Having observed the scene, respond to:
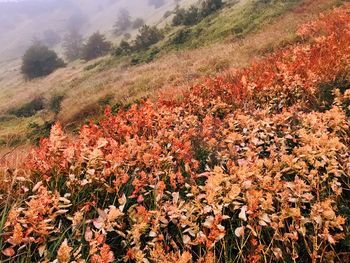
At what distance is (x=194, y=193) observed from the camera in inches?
121

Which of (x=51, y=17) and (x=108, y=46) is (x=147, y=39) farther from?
(x=51, y=17)

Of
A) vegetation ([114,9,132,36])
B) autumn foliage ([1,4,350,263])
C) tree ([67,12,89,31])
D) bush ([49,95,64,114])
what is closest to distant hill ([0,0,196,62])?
tree ([67,12,89,31])

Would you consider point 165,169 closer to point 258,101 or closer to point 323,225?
point 323,225

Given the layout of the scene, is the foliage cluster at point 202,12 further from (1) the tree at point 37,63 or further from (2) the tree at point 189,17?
(1) the tree at point 37,63

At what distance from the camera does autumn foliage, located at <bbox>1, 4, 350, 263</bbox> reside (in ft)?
8.79

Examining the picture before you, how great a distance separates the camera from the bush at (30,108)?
22825 millimetres

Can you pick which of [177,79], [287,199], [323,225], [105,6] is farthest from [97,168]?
[105,6]

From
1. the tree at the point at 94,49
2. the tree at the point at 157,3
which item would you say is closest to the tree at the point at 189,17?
the tree at the point at 94,49

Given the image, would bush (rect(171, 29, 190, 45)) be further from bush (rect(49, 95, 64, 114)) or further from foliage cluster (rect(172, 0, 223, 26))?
bush (rect(49, 95, 64, 114))

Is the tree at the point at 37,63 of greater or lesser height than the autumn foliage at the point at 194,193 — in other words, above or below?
below

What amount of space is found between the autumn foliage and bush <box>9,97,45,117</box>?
19215 millimetres

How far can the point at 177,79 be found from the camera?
1294cm

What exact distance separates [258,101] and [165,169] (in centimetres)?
351

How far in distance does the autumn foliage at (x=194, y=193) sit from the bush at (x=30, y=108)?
1921cm
